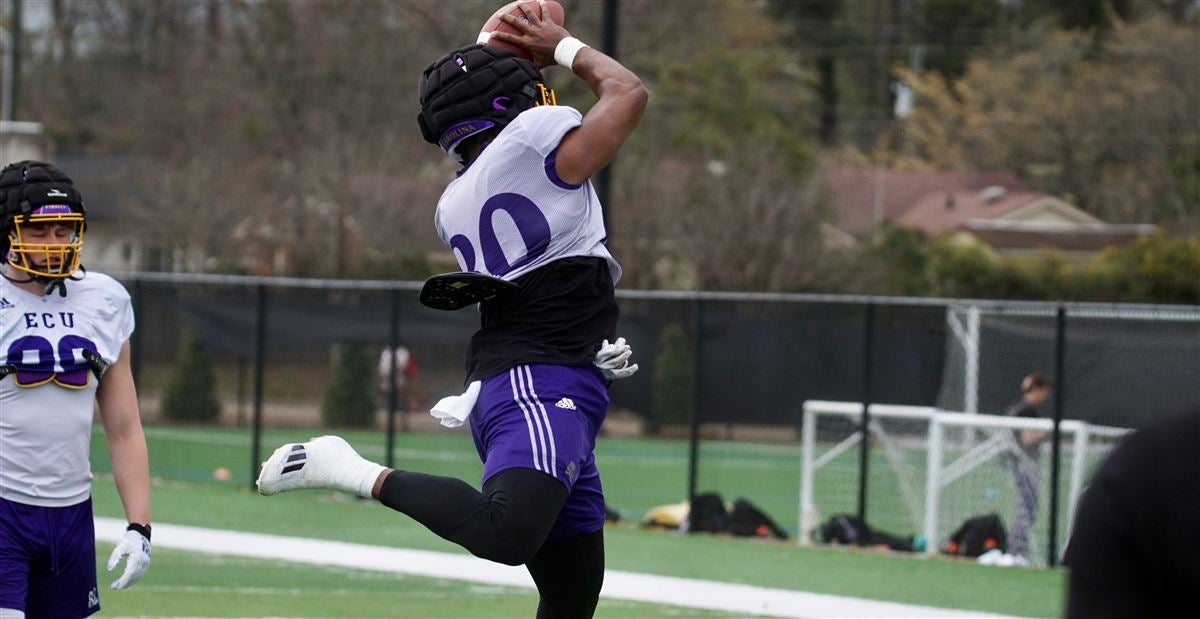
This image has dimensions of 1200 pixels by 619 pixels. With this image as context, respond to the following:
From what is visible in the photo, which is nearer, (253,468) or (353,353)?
(253,468)

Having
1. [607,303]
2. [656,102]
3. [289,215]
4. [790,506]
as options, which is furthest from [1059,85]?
[607,303]

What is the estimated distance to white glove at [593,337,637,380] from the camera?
14.8 feet

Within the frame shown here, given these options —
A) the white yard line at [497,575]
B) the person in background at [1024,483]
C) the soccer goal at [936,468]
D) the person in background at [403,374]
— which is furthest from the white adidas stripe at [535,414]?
the person in background at [403,374]

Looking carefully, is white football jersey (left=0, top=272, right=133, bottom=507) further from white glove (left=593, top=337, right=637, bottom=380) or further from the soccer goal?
the soccer goal

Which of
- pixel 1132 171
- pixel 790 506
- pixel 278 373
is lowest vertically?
pixel 790 506

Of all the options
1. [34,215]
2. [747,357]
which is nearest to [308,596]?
[34,215]

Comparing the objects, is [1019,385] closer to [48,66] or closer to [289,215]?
[289,215]

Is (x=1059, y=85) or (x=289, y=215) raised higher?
(x=1059, y=85)

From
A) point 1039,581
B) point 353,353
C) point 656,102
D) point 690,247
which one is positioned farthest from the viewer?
point 656,102

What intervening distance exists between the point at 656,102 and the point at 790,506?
60.9ft

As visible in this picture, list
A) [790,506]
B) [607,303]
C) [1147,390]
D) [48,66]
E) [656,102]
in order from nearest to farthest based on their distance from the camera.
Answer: [607,303] → [1147,390] → [790,506] → [656,102] → [48,66]

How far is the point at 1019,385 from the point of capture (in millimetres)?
15766

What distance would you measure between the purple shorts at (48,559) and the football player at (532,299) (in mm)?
794

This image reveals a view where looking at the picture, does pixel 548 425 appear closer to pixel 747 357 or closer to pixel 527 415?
pixel 527 415
